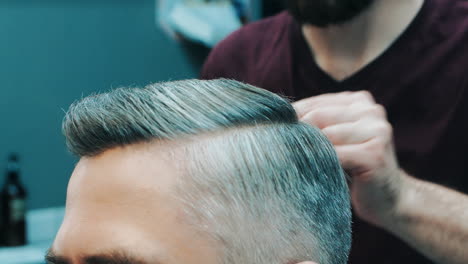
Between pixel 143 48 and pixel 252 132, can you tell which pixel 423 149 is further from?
pixel 143 48

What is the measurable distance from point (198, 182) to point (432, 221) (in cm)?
58

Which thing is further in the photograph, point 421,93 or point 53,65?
point 53,65

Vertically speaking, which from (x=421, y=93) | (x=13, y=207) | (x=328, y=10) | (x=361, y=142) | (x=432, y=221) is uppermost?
(x=328, y=10)

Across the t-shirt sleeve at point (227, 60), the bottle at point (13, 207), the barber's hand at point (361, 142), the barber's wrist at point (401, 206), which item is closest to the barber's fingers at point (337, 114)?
the barber's hand at point (361, 142)

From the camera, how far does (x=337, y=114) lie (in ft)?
3.57

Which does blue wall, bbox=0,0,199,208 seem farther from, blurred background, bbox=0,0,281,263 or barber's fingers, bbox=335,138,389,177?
barber's fingers, bbox=335,138,389,177

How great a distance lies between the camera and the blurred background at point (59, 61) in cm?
261

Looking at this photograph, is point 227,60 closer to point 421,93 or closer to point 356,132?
point 421,93

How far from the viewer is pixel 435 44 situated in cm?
154

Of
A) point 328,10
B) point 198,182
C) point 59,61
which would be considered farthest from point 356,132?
Result: point 59,61

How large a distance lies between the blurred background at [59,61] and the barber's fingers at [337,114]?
1761 mm

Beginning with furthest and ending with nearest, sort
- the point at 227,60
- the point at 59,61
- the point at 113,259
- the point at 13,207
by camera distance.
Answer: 1. the point at 59,61
2. the point at 13,207
3. the point at 227,60
4. the point at 113,259

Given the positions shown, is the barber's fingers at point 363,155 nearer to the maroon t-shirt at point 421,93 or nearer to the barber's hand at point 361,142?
the barber's hand at point 361,142

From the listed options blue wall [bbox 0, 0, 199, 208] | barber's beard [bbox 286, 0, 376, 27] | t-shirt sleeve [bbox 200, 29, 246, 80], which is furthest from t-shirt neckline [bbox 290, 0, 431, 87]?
blue wall [bbox 0, 0, 199, 208]
